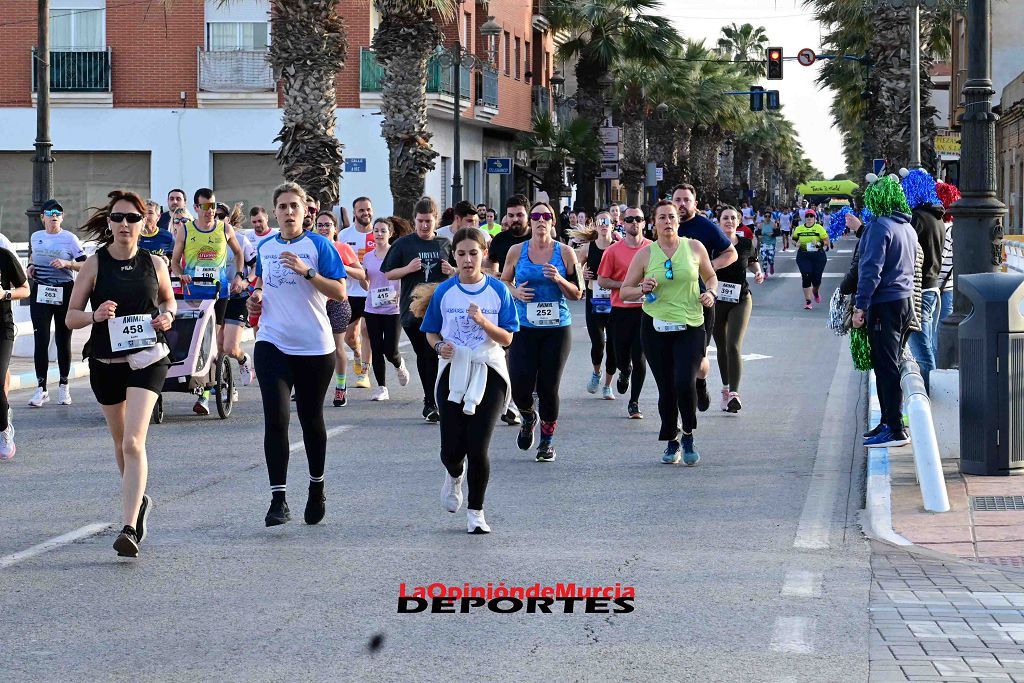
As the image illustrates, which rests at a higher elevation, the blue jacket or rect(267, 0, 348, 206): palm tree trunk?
rect(267, 0, 348, 206): palm tree trunk

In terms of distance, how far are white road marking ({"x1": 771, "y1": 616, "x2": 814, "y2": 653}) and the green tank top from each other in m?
4.51

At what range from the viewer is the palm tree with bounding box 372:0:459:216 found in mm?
32875

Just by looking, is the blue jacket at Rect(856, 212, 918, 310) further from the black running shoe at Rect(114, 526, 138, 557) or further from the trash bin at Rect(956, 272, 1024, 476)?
the black running shoe at Rect(114, 526, 138, 557)

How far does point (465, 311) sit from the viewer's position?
8672 mm

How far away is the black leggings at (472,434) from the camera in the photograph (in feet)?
27.7

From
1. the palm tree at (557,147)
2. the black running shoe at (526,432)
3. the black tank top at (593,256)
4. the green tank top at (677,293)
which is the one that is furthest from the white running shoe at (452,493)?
the palm tree at (557,147)

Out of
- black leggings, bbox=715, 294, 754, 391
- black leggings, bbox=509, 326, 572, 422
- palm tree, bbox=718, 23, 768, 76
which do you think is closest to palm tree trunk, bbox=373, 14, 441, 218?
black leggings, bbox=715, 294, 754, 391

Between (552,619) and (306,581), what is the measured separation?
4.25 feet

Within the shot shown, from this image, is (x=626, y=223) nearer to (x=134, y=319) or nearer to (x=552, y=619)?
(x=134, y=319)

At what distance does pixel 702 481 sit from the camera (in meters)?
10.3

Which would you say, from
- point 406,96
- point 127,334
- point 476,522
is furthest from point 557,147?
point 127,334

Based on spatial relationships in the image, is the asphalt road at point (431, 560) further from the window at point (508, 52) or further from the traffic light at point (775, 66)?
the window at point (508, 52)

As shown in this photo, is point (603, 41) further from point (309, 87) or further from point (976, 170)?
point (976, 170)

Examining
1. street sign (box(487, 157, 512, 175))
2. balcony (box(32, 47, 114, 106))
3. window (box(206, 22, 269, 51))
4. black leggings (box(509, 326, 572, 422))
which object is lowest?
black leggings (box(509, 326, 572, 422))
